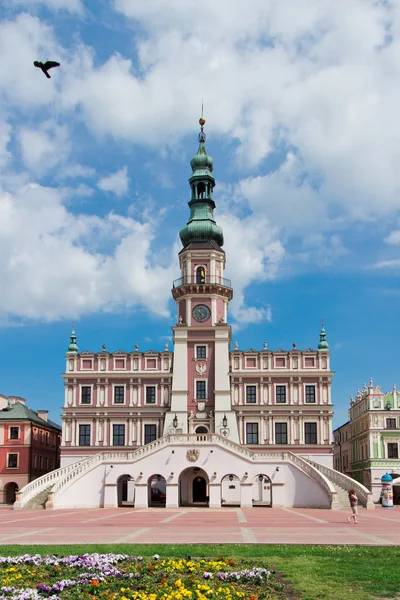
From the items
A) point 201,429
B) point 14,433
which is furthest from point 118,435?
point 14,433

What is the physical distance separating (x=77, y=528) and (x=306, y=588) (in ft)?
61.8

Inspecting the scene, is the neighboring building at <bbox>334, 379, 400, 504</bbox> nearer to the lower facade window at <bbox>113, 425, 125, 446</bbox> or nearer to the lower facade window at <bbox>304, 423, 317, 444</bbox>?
the lower facade window at <bbox>304, 423, 317, 444</bbox>

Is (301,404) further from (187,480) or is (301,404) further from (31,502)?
(31,502)

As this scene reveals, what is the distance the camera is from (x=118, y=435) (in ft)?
234

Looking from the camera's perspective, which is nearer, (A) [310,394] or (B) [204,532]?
(B) [204,532]

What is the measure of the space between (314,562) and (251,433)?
5124 cm

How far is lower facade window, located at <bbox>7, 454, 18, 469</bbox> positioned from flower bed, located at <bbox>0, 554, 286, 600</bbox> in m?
58.4

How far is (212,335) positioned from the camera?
70750mm

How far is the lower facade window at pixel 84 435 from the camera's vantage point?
70.8 m

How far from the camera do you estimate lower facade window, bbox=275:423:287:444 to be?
6988cm

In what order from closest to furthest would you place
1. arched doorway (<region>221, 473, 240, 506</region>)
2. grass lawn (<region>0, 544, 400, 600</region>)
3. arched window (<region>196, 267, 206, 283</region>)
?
1. grass lawn (<region>0, 544, 400, 600</region>)
2. arched doorway (<region>221, 473, 240, 506</region>)
3. arched window (<region>196, 267, 206, 283</region>)

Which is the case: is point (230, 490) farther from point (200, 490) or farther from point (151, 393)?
point (151, 393)

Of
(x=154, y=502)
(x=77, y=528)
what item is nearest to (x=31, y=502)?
(x=154, y=502)

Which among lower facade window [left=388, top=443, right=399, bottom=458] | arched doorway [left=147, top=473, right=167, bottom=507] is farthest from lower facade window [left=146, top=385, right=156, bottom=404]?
lower facade window [left=388, top=443, right=399, bottom=458]
